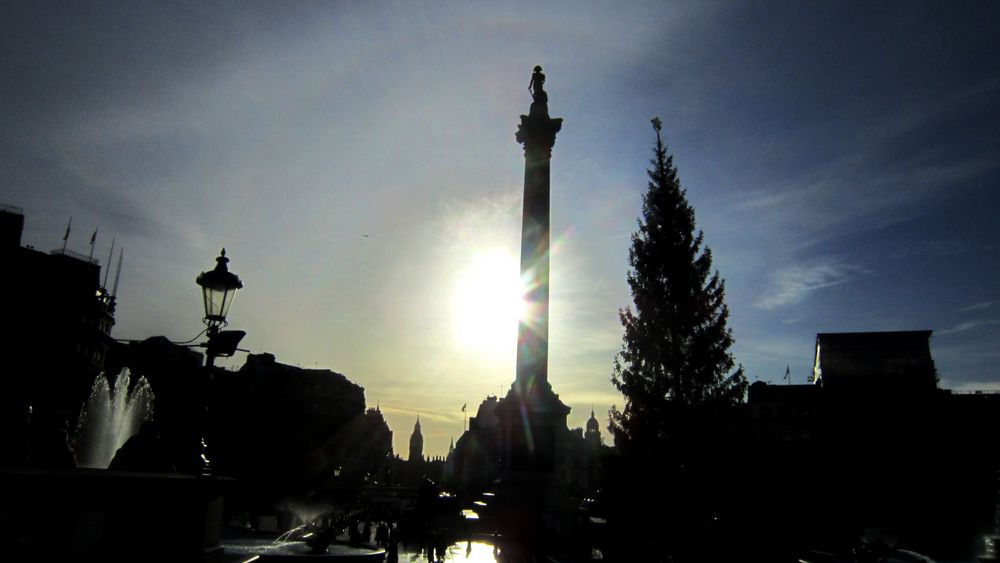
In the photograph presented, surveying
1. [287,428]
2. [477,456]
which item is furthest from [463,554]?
[477,456]

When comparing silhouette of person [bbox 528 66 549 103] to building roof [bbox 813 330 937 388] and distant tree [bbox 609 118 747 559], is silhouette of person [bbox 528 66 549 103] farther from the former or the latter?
building roof [bbox 813 330 937 388]

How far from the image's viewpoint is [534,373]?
34.0m

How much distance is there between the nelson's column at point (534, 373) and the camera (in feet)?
101

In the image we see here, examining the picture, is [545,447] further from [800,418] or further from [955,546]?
[800,418]

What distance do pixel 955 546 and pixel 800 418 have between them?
19.1 m

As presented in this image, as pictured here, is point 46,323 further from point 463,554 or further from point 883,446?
point 883,446

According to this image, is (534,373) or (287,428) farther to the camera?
(287,428)

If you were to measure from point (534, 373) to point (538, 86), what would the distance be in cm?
1911

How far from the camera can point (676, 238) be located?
2911 cm

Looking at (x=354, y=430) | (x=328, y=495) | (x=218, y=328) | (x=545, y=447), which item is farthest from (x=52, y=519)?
(x=354, y=430)

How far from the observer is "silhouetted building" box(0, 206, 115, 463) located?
40.8m

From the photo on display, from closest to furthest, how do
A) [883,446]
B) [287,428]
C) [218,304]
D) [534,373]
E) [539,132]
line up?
[218,304], [534,373], [539,132], [883,446], [287,428]

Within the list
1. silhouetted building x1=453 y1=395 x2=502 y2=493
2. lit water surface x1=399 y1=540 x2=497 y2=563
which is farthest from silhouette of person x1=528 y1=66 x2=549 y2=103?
silhouetted building x1=453 y1=395 x2=502 y2=493

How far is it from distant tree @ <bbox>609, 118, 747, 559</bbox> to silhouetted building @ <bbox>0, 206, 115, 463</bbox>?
117 ft
